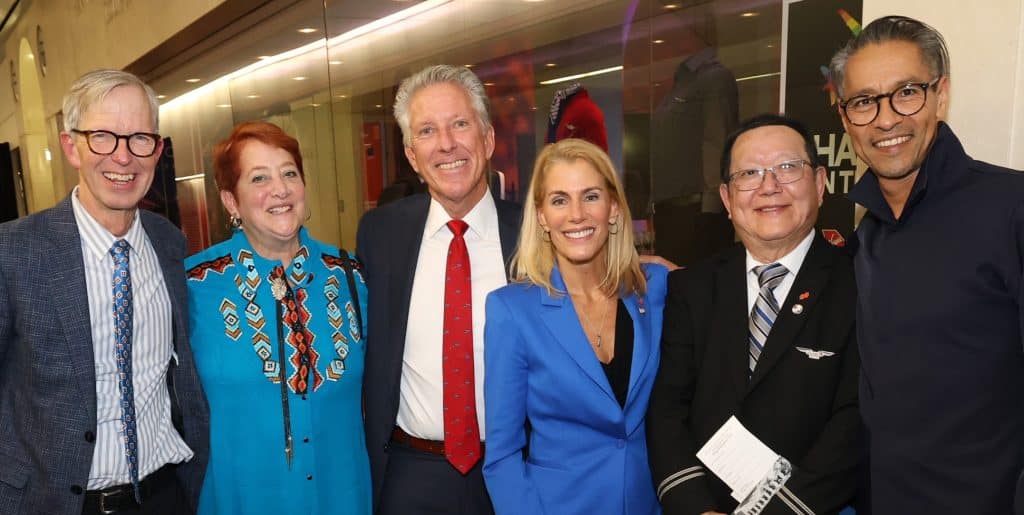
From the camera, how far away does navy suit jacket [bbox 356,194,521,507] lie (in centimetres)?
245

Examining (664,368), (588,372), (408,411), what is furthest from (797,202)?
(408,411)

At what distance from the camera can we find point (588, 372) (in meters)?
2.01

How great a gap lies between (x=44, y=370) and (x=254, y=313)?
605 mm

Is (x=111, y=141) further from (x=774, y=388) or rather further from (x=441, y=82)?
(x=774, y=388)

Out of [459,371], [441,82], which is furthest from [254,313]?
[441,82]

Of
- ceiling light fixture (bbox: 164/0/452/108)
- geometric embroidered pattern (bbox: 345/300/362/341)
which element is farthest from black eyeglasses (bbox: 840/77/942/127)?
ceiling light fixture (bbox: 164/0/452/108)

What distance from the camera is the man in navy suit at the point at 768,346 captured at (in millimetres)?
1815

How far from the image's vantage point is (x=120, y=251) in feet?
7.20

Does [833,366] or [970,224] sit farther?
[833,366]

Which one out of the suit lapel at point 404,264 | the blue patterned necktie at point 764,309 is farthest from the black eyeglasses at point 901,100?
the suit lapel at point 404,264

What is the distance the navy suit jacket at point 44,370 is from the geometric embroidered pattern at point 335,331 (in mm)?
717

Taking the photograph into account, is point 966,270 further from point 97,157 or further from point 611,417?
point 97,157

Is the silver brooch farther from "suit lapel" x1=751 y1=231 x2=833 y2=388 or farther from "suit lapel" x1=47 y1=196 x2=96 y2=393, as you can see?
"suit lapel" x1=751 y1=231 x2=833 y2=388

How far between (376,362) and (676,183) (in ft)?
8.78
